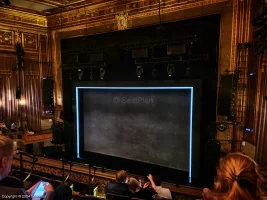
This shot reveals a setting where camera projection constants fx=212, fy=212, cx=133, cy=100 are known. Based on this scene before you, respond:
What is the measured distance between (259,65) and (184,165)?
114 inches

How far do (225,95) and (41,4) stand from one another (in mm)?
5325

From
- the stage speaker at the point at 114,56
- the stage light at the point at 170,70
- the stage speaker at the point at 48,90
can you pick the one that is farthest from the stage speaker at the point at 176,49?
the stage speaker at the point at 48,90

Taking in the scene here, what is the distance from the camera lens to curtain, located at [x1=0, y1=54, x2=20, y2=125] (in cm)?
607

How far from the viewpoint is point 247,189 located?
1.03 meters

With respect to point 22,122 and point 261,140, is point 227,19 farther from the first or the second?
point 22,122

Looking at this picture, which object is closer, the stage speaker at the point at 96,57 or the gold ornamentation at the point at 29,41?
the stage speaker at the point at 96,57

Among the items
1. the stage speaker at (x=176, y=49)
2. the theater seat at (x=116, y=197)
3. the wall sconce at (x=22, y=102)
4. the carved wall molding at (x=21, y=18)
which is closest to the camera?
the theater seat at (x=116, y=197)

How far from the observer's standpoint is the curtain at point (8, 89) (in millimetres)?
6070

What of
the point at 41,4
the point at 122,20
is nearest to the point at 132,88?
the point at 122,20

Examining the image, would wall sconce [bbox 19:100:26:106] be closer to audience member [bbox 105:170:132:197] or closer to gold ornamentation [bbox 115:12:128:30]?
gold ornamentation [bbox 115:12:128:30]

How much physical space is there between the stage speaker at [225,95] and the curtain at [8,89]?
18.5ft

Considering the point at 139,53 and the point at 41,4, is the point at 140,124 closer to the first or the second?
the point at 139,53

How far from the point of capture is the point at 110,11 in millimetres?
5684

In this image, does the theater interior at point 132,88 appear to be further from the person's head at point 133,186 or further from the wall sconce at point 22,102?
the person's head at point 133,186
